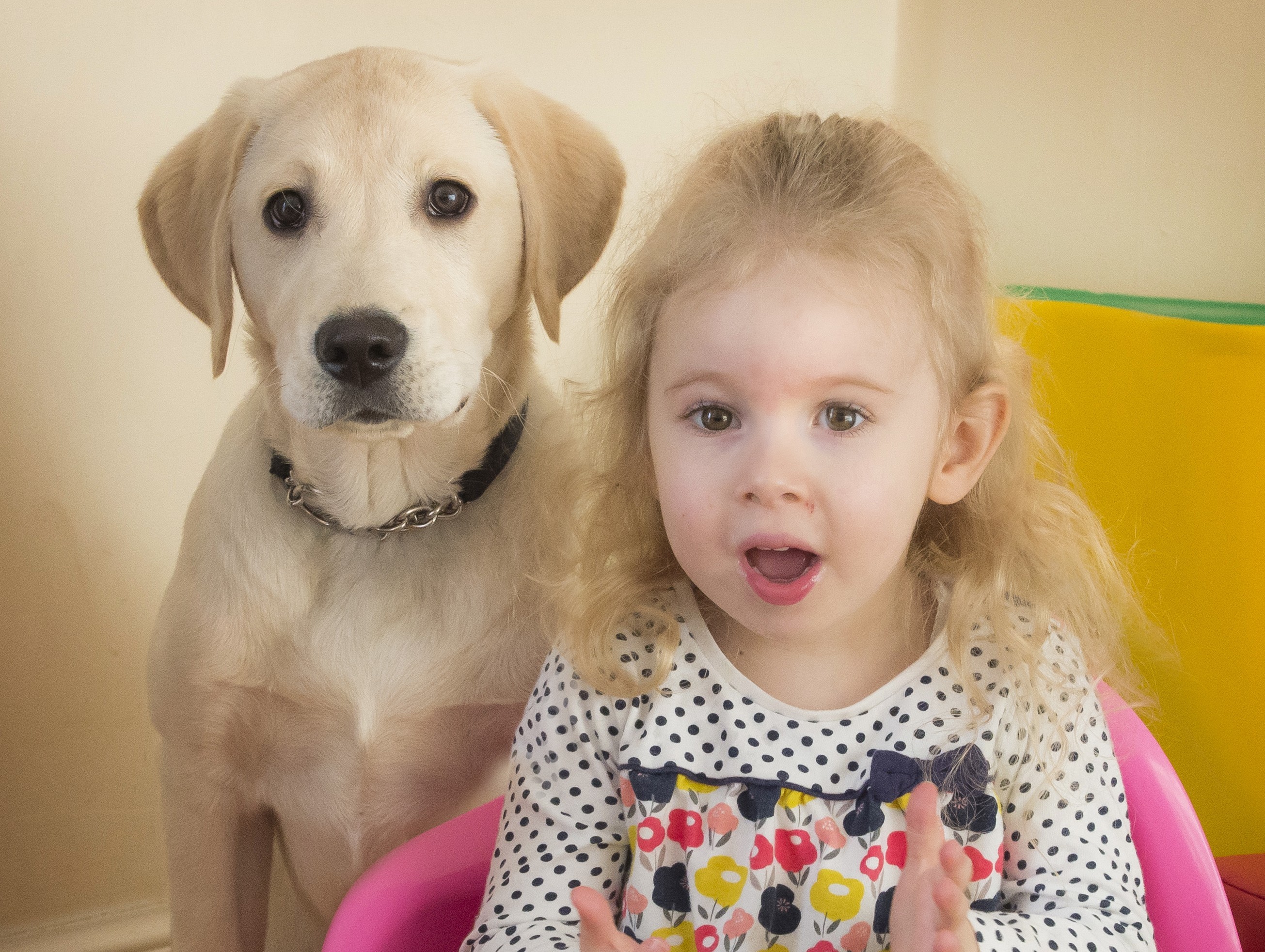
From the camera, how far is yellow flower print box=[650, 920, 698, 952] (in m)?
0.88

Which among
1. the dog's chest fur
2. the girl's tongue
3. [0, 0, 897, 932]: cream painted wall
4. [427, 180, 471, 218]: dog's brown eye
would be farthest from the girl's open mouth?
[0, 0, 897, 932]: cream painted wall

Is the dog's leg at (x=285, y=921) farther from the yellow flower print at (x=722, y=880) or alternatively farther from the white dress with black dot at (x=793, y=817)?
the yellow flower print at (x=722, y=880)

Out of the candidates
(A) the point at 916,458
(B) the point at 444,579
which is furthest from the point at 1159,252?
(B) the point at 444,579

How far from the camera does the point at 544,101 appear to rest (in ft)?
3.84

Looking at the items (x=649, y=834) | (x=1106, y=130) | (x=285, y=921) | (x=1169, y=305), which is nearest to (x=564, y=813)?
(x=649, y=834)

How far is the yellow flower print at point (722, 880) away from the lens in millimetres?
855

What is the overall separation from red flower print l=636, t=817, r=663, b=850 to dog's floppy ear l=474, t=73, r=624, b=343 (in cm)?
48

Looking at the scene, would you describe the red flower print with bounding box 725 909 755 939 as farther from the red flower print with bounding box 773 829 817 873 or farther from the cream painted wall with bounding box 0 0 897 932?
the cream painted wall with bounding box 0 0 897 932

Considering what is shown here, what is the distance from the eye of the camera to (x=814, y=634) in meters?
0.92

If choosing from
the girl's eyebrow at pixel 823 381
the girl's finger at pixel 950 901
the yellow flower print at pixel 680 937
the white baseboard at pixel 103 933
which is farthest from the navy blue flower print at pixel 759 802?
the white baseboard at pixel 103 933

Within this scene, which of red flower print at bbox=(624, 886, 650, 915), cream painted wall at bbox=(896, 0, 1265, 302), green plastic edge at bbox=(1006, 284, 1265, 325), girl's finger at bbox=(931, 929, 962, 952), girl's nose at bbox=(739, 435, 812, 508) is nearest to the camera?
girl's finger at bbox=(931, 929, 962, 952)

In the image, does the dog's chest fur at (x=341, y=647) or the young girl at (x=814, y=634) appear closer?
the young girl at (x=814, y=634)

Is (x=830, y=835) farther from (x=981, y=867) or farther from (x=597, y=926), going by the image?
(x=597, y=926)

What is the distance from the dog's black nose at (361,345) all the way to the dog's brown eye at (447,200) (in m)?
0.15
